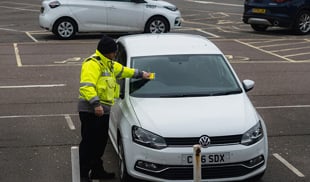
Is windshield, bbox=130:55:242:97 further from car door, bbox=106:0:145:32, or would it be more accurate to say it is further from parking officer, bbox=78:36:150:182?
car door, bbox=106:0:145:32

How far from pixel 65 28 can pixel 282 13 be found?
24.2ft

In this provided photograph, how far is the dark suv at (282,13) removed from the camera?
20500mm

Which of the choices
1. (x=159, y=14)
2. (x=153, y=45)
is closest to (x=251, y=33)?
(x=159, y=14)

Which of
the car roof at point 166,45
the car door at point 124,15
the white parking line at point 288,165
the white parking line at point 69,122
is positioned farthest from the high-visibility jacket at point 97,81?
the car door at point 124,15

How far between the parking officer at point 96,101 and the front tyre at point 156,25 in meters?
13.2

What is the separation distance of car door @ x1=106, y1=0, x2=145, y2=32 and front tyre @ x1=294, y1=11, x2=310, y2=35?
17.7 feet

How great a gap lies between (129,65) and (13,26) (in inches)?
666

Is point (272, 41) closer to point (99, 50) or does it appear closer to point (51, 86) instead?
point (51, 86)

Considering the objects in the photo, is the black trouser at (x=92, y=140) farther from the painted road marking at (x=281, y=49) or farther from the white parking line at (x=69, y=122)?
the painted road marking at (x=281, y=49)

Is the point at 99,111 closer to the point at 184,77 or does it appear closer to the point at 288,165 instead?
the point at 184,77

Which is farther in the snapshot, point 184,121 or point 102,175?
point 102,175

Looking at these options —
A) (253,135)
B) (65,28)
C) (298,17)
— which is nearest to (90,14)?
(65,28)

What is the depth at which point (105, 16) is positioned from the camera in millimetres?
19797

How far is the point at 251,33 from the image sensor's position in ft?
71.3
